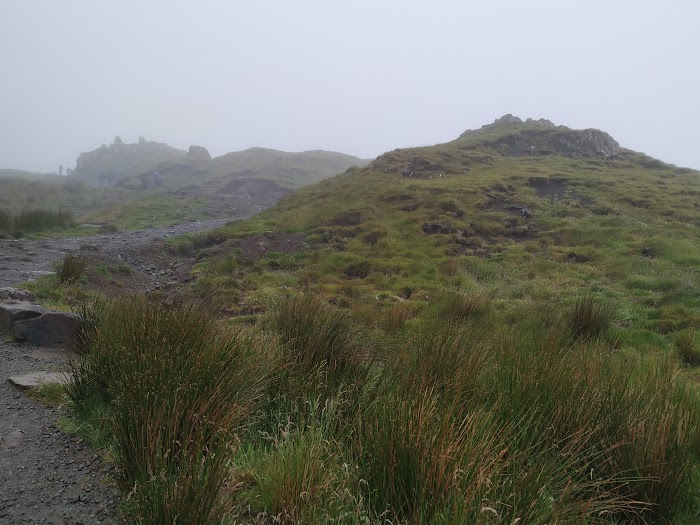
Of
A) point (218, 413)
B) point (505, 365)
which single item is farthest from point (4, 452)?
point (505, 365)

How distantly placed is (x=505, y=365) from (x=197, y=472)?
9.62ft

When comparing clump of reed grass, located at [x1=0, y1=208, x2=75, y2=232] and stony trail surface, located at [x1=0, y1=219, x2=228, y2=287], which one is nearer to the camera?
stony trail surface, located at [x1=0, y1=219, x2=228, y2=287]

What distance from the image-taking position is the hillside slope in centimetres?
1327

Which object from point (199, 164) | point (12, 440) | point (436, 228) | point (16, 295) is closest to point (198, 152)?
point (199, 164)

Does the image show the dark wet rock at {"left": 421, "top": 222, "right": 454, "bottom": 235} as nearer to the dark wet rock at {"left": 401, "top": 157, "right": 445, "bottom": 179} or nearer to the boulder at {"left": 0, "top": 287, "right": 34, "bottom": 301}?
the dark wet rock at {"left": 401, "top": 157, "right": 445, "bottom": 179}

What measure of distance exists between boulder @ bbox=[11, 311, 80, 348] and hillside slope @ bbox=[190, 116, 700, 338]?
3646 mm

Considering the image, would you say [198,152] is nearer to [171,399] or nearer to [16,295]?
[16,295]

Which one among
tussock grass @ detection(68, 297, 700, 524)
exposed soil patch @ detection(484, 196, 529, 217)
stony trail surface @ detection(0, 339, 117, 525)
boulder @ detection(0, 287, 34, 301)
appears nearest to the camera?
tussock grass @ detection(68, 297, 700, 524)

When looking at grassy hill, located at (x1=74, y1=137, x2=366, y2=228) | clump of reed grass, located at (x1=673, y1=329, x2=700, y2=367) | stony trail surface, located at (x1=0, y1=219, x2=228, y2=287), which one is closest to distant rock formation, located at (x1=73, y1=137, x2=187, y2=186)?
grassy hill, located at (x1=74, y1=137, x2=366, y2=228)

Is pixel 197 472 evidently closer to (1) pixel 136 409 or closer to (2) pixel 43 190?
(1) pixel 136 409

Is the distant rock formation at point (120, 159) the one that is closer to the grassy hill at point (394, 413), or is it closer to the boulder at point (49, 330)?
the boulder at point (49, 330)

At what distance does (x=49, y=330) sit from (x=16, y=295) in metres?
2.79

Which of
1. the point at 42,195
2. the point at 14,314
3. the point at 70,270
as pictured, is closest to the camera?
the point at 14,314

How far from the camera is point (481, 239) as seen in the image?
22078 mm
